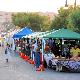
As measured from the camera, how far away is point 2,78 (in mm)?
18375

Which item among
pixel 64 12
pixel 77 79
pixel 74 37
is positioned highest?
pixel 64 12

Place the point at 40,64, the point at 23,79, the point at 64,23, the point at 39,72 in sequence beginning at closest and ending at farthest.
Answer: the point at 23,79
the point at 39,72
the point at 40,64
the point at 64,23

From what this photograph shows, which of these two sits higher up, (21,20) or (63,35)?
(21,20)

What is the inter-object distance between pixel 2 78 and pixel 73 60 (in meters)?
5.07

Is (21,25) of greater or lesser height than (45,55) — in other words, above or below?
above

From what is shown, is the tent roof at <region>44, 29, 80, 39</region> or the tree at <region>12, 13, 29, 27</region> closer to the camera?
the tent roof at <region>44, 29, 80, 39</region>

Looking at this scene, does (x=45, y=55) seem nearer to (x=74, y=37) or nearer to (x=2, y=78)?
(x=74, y=37)

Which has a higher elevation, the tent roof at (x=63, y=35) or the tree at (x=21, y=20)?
the tree at (x=21, y=20)

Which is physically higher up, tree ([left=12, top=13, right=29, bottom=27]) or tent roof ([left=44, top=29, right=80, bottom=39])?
tree ([left=12, top=13, right=29, bottom=27])

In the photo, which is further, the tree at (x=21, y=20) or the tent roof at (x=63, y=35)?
the tree at (x=21, y=20)

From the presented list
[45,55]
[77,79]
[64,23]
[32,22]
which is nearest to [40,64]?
[45,55]

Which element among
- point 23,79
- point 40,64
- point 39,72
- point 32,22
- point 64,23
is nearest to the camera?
point 23,79

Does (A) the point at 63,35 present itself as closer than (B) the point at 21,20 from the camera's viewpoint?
Yes

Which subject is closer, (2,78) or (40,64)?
Answer: (2,78)
